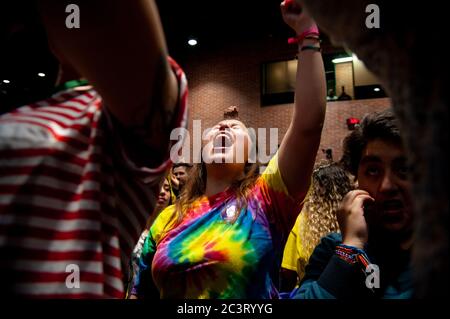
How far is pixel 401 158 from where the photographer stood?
106 cm

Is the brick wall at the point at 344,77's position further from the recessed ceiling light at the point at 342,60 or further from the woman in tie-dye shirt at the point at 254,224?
the woman in tie-dye shirt at the point at 254,224

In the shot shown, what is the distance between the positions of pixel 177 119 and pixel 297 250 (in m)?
1.73

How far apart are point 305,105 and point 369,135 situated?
0.32 metres

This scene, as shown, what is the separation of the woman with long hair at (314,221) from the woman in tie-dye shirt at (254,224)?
84cm

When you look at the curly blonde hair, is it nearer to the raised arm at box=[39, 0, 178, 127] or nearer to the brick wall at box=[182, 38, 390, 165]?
the raised arm at box=[39, 0, 178, 127]

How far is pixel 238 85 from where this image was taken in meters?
6.52

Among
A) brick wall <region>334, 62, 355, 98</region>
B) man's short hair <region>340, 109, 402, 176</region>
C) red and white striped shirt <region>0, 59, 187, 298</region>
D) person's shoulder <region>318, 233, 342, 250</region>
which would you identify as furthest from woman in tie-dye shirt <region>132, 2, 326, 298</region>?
brick wall <region>334, 62, 355, 98</region>

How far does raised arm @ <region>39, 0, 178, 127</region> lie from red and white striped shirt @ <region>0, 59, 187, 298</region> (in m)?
0.05

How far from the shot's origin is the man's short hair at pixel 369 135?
3.66 ft

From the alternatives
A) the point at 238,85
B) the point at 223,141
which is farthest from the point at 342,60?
the point at 223,141

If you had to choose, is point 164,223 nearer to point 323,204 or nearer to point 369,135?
point 369,135

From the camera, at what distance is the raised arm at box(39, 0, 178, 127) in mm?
444
